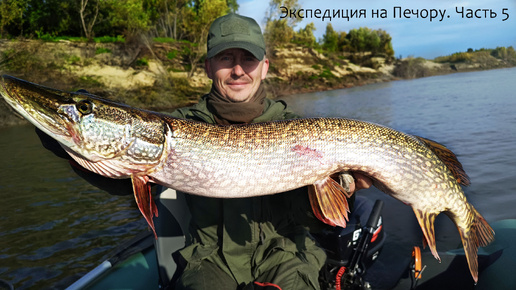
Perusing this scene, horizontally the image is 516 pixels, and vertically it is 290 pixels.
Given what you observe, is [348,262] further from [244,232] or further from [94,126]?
[94,126]

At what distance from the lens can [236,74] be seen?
233 cm

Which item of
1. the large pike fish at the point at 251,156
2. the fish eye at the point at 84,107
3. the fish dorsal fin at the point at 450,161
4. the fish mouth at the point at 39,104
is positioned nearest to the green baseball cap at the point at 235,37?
the large pike fish at the point at 251,156

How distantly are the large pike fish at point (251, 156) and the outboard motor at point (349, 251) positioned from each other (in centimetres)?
76

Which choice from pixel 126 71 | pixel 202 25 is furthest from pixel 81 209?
pixel 202 25

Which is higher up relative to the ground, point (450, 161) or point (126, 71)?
point (126, 71)

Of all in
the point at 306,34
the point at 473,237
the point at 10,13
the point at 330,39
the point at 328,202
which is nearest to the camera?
the point at 328,202

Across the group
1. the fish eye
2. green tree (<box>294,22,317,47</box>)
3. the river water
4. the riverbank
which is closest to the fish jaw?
the fish eye

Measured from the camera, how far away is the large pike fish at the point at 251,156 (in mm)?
1738

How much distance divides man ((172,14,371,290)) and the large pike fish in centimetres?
19

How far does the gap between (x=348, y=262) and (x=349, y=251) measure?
85 mm

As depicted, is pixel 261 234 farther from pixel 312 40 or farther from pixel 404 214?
pixel 312 40

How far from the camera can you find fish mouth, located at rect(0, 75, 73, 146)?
1.57 meters

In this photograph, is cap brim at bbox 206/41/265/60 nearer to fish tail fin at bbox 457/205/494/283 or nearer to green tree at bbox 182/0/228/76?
fish tail fin at bbox 457/205/494/283

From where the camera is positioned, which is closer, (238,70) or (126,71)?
(238,70)
